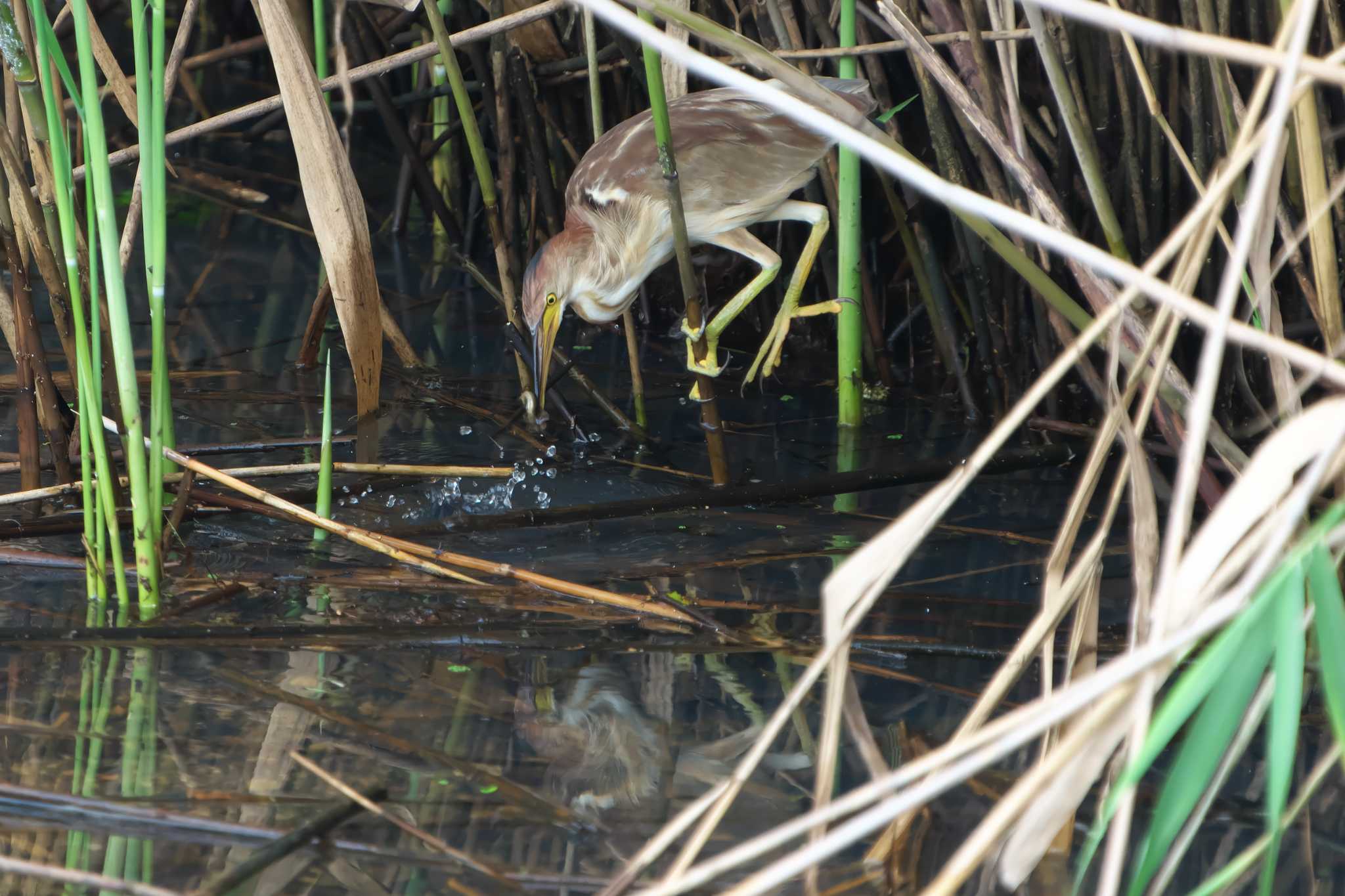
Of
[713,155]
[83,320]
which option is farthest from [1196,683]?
[713,155]

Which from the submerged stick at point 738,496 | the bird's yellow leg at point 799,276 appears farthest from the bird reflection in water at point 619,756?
the bird's yellow leg at point 799,276

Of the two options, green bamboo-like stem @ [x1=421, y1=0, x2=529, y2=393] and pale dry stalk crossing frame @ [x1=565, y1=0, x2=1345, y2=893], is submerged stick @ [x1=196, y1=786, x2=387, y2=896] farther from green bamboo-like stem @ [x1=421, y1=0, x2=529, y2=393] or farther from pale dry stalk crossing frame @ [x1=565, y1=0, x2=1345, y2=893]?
green bamboo-like stem @ [x1=421, y1=0, x2=529, y2=393]

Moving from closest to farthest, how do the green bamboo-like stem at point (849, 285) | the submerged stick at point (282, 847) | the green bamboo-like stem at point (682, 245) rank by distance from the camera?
the submerged stick at point (282, 847)
the green bamboo-like stem at point (682, 245)
the green bamboo-like stem at point (849, 285)

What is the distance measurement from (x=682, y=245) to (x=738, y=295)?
2.54 ft

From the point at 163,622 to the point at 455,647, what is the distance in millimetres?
389

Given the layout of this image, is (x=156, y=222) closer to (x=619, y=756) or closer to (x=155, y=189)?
(x=155, y=189)

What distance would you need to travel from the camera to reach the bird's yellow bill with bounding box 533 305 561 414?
2.57m

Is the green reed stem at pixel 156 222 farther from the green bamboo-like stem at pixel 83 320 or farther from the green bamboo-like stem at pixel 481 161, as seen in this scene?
the green bamboo-like stem at pixel 481 161

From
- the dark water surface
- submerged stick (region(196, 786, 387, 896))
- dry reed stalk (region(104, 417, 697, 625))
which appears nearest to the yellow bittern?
the dark water surface

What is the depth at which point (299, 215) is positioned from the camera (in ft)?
13.3

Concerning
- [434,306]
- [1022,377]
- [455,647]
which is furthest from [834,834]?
[434,306]

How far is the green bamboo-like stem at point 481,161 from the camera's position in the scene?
2037mm

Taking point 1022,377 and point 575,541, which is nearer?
point 575,541

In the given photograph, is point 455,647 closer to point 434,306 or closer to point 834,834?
point 834,834
